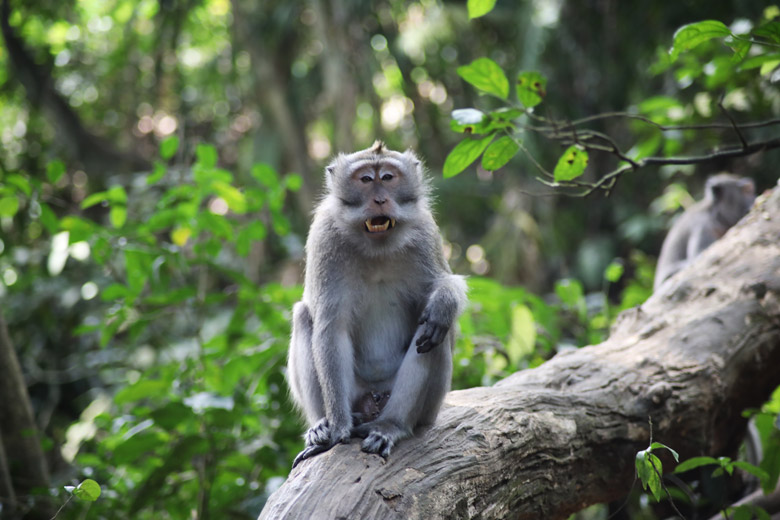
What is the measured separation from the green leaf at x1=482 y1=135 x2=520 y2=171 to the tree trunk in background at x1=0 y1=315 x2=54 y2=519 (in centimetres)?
366

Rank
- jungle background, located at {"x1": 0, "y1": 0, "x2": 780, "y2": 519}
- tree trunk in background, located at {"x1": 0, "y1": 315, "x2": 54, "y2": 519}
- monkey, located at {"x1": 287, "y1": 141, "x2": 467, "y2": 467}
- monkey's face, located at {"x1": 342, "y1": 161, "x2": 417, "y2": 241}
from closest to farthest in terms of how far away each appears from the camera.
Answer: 1. monkey, located at {"x1": 287, "y1": 141, "x2": 467, "y2": 467}
2. monkey's face, located at {"x1": 342, "y1": 161, "x2": 417, "y2": 241}
3. tree trunk in background, located at {"x1": 0, "y1": 315, "x2": 54, "y2": 519}
4. jungle background, located at {"x1": 0, "y1": 0, "x2": 780, "y2": 519}

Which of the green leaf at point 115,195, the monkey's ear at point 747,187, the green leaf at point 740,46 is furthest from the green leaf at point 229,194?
the monkey's ear at point 747,187

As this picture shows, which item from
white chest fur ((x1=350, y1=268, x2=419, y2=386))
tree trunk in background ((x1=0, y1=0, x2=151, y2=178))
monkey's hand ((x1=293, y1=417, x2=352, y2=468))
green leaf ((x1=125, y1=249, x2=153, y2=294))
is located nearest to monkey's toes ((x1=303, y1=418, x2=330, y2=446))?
monkey's hand ((x1=293, y1=417, x2=352, y2=468))

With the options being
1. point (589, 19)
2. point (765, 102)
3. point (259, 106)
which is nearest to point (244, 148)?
point (259, 106)

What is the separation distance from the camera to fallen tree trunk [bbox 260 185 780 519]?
3162mm

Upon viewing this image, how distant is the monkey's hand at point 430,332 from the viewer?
3.76 metres

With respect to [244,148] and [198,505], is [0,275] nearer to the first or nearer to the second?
[198,505]

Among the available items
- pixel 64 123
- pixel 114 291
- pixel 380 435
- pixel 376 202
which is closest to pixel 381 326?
pixel 376 202

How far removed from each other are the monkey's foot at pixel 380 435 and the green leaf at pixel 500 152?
1.54 metres

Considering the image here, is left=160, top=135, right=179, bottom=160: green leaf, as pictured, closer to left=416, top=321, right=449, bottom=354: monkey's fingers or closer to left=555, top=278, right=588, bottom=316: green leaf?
left=416, top=321, right=449, bottom=354: monkey's fingers

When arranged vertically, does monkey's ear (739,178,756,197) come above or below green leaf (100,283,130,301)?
below

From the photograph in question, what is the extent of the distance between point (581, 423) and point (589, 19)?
11184 millimetres

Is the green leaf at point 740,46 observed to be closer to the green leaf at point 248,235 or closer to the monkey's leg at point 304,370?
the monkey's leg at point 304,370

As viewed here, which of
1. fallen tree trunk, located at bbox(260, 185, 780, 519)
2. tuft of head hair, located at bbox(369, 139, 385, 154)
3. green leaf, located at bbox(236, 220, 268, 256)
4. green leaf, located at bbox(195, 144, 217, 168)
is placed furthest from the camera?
green leaf, located at bbox(236, 220, 268, 256)
